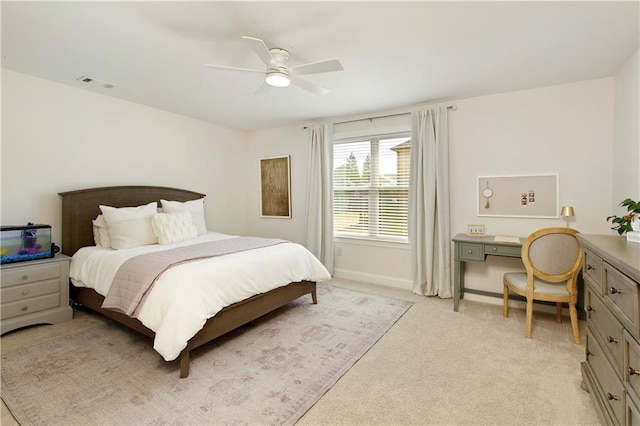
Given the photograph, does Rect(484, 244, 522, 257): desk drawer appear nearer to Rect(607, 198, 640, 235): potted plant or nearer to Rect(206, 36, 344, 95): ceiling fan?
Rect(607, 198, 640, 235): potted plant

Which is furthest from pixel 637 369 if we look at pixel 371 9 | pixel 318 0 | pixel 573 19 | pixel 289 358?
pixel 318 0

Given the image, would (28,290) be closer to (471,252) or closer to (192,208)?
(192,208)

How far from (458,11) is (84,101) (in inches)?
151

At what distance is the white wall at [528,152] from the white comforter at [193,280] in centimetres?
179

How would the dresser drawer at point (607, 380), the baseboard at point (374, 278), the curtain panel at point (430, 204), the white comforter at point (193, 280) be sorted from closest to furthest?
1. the dresser drawer at point (607, 380)
2. the white comforter at point (193, 280)
3. the curtain panel at point (430, 204)
4. the baseboard at point (374, 278)

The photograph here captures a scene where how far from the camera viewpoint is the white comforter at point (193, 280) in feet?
6.68

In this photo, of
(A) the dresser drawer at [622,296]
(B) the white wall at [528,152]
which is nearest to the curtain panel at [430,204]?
(B) the white wall at [528,152]

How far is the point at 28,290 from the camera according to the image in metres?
2.72

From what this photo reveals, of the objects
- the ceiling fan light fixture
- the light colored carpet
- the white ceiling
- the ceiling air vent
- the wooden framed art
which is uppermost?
the ceiling air vent

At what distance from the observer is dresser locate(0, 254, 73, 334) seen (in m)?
2.61

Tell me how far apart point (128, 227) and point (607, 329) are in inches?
153

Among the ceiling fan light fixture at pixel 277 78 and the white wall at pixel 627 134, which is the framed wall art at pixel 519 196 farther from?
the ceiling fan light fixture at pixel 277 78

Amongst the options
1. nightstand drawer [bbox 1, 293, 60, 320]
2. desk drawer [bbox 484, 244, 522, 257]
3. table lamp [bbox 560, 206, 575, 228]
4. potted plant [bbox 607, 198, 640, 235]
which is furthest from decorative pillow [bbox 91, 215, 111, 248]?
table lamp [bbox 560, 206, 575, 228]

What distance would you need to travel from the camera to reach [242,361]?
228 cm
